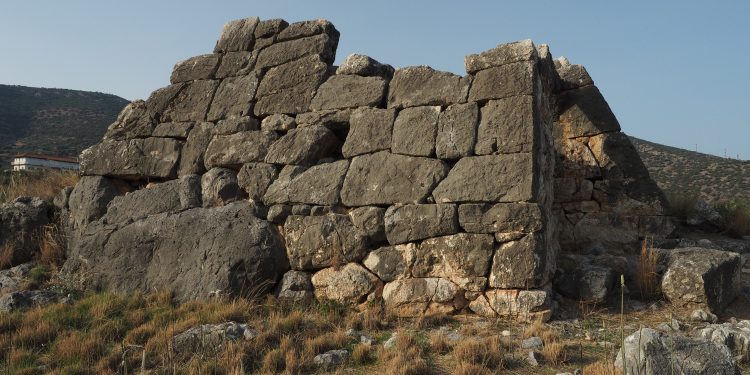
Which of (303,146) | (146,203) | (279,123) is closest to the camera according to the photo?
(303,146)

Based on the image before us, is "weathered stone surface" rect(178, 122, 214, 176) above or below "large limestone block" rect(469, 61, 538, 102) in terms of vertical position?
below

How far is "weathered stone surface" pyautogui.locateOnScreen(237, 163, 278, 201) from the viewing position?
6.02 metres

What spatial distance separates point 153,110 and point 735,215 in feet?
26.2

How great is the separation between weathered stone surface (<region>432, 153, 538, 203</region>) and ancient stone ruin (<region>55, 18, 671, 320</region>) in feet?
0.05

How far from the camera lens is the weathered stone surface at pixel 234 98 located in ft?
21.9

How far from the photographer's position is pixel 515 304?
468 cm

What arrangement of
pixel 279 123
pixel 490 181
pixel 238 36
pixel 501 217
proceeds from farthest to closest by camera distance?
pixel 238 36, pixel 279 123, pixel 490 181, pixel 501 217

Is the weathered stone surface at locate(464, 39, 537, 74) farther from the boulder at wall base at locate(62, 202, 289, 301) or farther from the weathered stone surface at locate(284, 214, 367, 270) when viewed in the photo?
the boulder at wall base at locate(62, 202, 289, 301)

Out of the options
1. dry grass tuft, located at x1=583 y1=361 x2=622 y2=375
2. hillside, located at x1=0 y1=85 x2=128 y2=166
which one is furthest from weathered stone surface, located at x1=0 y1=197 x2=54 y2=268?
hillside, located at x1=0 y1=85 x2=128 y2=166

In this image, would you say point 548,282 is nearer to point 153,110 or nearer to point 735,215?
point 735,215

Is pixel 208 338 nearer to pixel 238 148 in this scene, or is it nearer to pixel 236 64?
pixel 238 148

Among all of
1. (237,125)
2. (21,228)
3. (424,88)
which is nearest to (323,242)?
(424,88)

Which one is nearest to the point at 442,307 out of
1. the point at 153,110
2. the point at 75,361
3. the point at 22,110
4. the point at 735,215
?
the point at 75,361

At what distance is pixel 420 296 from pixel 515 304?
82cm
